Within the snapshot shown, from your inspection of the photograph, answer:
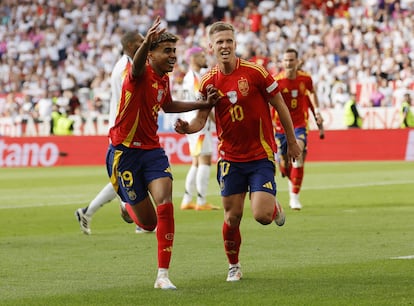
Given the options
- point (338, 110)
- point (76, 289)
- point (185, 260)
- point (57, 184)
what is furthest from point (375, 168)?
point (76, 289)

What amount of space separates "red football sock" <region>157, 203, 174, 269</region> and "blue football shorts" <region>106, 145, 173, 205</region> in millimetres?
380

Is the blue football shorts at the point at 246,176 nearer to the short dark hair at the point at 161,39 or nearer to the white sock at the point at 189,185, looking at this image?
the short dark hair at the point at 161,39

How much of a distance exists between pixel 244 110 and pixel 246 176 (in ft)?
1.98

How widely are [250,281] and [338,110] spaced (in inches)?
967

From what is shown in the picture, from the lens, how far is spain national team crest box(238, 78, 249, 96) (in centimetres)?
1001

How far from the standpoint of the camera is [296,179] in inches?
703

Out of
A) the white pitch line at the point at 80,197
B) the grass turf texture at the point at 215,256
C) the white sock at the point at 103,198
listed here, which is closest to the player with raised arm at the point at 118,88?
the white sock at the point at 103,198

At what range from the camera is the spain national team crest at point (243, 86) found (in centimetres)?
1001

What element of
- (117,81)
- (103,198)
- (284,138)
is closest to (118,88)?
(117,81)

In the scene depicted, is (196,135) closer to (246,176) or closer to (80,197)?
(80,197)

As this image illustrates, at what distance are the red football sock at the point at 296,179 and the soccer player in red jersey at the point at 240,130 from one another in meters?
7.60

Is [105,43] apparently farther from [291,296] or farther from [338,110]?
[291,296]

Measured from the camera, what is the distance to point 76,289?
944 cm

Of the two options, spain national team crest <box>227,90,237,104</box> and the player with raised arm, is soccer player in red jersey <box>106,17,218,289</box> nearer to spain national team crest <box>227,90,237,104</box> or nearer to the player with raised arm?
spain national team crest <box>227,90,237,104</box>
